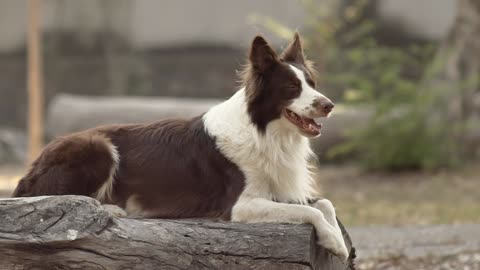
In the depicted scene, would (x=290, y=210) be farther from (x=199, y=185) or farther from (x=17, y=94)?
(x=17, y=94)

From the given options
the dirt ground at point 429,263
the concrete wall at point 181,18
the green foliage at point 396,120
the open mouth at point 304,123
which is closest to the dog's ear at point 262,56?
the open mouth at point 304,123

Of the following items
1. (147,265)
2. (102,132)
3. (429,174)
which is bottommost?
(429,174)

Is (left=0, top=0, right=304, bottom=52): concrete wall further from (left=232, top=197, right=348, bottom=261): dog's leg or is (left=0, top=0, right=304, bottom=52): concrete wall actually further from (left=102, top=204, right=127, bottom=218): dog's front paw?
(left=232, top=197, right=348, bottom=261): dog's leg

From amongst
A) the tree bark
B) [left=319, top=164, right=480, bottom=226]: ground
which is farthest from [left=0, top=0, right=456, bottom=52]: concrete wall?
[left=319, top=164, right=480, bottom=226]: ground

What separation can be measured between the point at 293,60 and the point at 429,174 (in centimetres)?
791

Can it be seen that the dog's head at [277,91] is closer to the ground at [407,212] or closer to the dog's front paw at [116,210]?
the dog's front paw at [116,210]


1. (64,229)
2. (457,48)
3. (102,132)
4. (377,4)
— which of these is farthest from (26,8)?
(64,229)

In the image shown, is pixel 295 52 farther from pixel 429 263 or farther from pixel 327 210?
pixel 429 263

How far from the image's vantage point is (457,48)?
13.5m

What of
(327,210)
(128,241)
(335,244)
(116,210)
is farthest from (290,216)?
(116,210)

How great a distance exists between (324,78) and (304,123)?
28.3ft

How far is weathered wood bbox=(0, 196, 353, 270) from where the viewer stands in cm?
427

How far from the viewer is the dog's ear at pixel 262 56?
4.96 metres

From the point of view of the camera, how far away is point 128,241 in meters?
4.39
